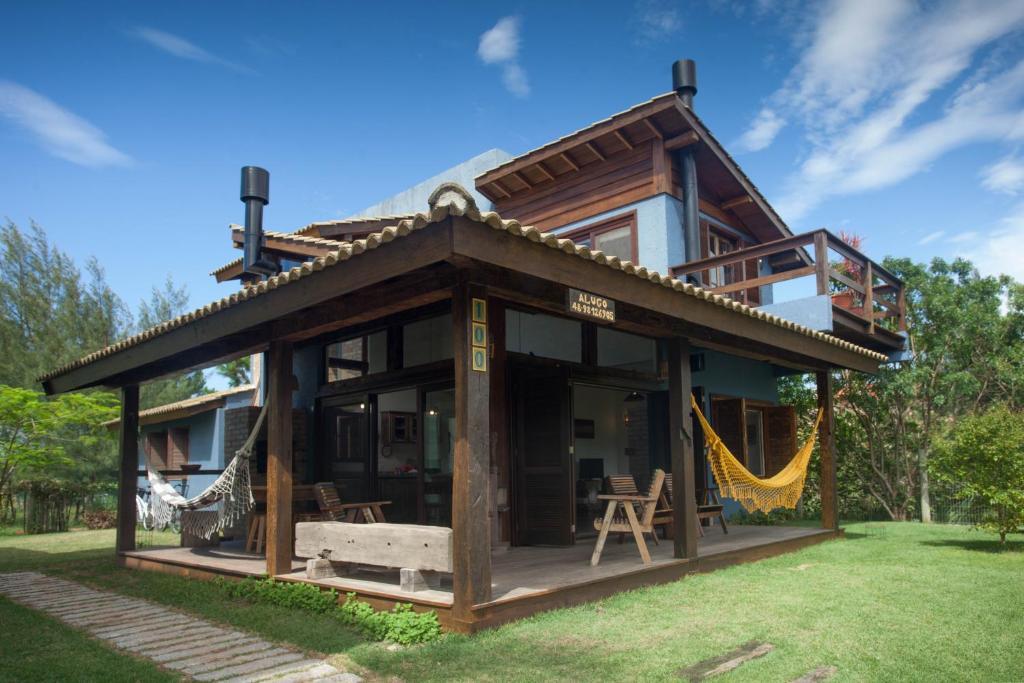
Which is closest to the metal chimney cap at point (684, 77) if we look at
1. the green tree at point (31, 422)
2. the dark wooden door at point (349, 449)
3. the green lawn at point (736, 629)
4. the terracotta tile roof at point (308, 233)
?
the terracotta tile roof at point (308, 233)

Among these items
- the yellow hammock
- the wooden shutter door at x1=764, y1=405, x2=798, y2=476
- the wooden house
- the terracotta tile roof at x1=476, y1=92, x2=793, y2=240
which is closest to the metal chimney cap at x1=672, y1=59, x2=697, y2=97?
the wooden house

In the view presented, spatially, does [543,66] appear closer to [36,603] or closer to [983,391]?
[983,391]

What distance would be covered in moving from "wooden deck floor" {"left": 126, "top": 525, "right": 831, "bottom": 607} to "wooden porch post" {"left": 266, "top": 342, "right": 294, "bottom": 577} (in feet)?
0.68

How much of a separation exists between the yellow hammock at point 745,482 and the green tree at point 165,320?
48.4ft

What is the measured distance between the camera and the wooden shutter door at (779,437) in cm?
1095

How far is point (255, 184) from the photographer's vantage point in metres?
9.31

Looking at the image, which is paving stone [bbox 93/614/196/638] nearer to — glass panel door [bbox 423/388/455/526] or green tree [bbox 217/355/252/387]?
glass panel door [bbox 423/388/455/526]

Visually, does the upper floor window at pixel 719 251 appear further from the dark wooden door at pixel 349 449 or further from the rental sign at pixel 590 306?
the rental sign at pixel 590 306

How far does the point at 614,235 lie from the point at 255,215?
4.71 meters

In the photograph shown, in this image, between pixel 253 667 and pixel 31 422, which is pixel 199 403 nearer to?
pixel 31 422

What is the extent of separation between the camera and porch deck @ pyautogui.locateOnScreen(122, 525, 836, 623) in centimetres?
478

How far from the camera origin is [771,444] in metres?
11.1

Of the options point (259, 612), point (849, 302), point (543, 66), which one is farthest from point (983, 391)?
point (259, 612)

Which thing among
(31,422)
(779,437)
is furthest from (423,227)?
(31,422)
